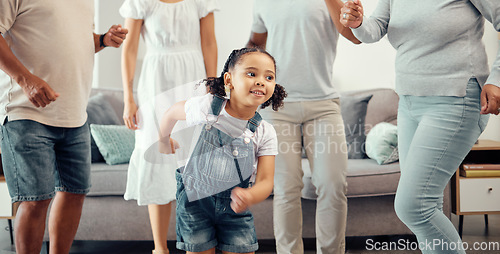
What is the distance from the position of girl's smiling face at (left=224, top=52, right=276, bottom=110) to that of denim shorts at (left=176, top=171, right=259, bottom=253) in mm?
247

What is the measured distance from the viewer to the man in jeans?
4.19 feet

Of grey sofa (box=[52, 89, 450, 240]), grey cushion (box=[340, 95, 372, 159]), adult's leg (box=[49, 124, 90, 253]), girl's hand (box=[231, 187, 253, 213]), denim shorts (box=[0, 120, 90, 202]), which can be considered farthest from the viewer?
grey cushion (box=[340, 95, 372, 159])

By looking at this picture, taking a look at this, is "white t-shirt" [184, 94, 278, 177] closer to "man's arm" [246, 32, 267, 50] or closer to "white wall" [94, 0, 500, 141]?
"man's arm" [246, 32, 267, 50]

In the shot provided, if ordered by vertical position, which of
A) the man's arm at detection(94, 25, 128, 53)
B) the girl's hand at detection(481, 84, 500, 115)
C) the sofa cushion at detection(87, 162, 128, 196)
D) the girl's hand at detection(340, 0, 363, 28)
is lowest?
the sofa cushion at detection(87, 162, 128, 196)

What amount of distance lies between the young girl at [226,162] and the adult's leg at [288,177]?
0.44m

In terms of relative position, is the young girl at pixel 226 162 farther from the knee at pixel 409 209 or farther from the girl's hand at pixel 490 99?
the girl's hand at pixel 490 99

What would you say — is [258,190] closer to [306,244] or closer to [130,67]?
[130,67]

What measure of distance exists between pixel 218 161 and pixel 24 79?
1.96ft

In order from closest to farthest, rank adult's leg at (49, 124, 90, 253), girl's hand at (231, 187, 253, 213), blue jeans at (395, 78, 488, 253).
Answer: girl's hand at (231, 187, 253, 213) → blue jeans at (395, 78, 488, 253) → adult's leg at (49, 124, 90, 253)

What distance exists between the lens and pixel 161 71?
1.77 m

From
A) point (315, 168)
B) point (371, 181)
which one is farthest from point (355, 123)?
point (315, 168)

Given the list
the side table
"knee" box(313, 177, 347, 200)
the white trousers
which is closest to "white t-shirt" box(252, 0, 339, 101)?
the white trousers

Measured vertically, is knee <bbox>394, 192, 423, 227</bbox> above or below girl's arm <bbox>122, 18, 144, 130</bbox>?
below

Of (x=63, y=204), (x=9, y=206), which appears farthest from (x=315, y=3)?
(x=9, y=206)
